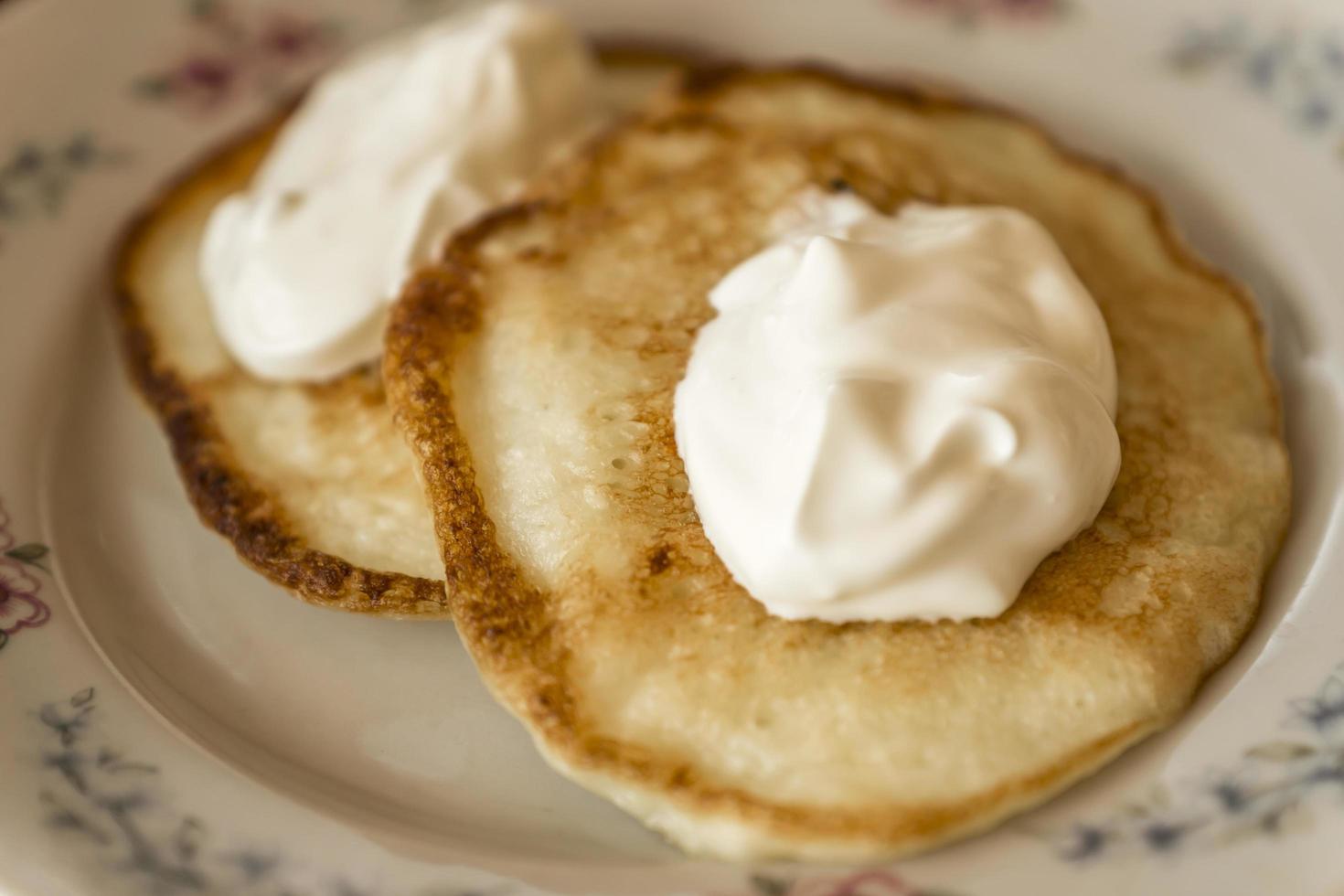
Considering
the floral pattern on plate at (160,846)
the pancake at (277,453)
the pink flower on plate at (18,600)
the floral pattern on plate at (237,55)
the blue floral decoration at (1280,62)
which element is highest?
the floral pattern on plate at (237,55)

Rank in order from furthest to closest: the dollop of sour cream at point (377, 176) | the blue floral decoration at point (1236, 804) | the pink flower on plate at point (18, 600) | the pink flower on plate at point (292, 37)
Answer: the pink flower on plate at point (292, 37)
the dollop of sour cream at point (377, 176)
the pink flower on plate at point (18, 600)
the blue floral decoration at point (1236, 804)

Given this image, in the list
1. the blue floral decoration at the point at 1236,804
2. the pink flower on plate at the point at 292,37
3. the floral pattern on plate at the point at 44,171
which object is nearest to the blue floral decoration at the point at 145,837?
the blue floral decoration at the point at 1236,804

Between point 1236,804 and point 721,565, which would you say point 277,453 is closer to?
point 721,565

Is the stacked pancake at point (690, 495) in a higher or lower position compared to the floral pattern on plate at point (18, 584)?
higher

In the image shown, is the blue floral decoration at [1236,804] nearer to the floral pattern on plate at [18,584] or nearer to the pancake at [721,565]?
the pancake at [721,565]

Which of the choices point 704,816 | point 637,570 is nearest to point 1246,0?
point 637,570

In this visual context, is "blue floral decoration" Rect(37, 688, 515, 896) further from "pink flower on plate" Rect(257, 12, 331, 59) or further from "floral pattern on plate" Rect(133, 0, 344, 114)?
"pink flower on plate" Rect(257, 12, 331, 59)
